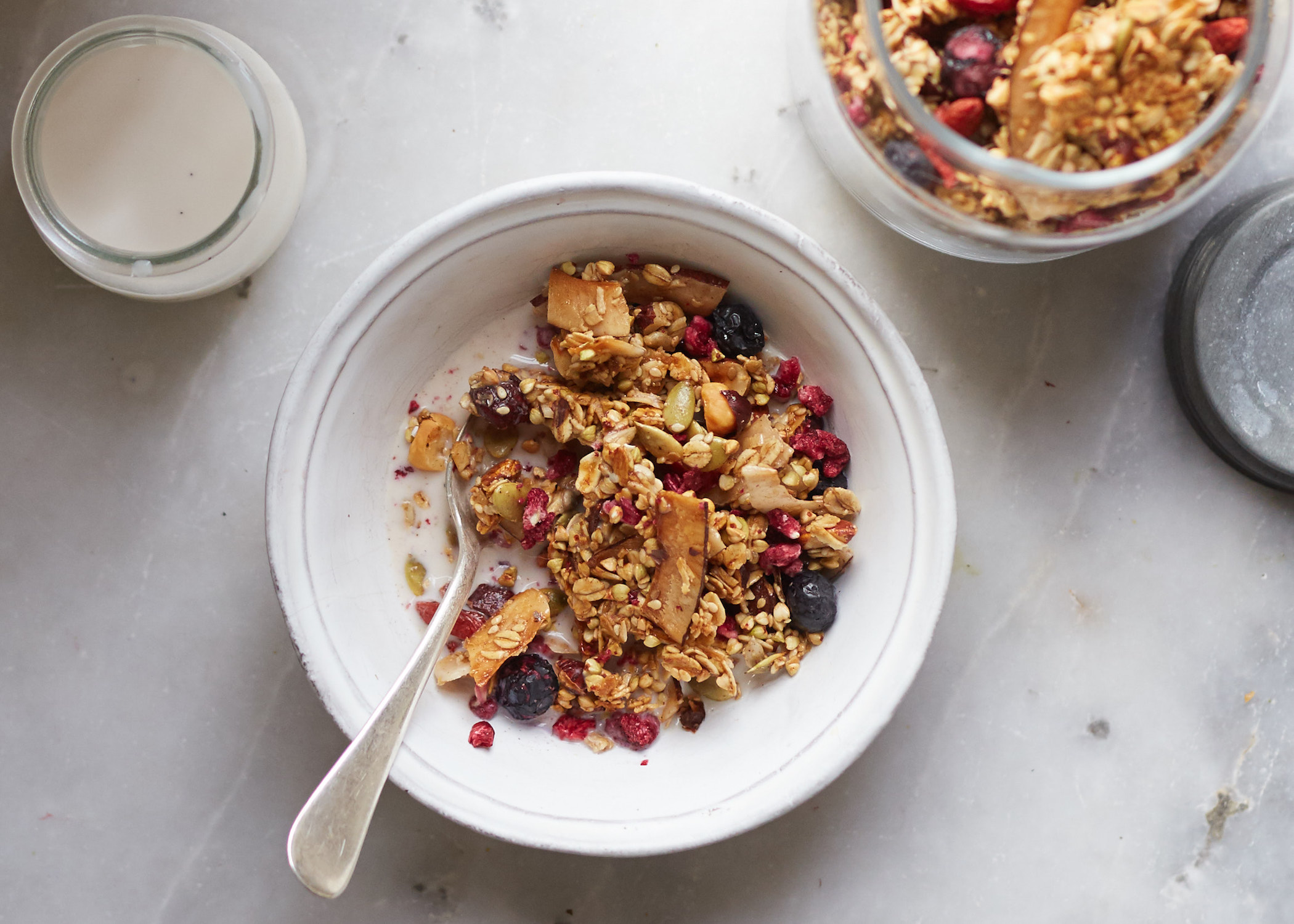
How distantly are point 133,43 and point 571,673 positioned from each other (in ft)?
2.69

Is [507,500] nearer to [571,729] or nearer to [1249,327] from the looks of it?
[571,729]

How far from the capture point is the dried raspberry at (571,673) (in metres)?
0.94

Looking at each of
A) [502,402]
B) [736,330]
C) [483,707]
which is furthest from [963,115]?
[483,707]

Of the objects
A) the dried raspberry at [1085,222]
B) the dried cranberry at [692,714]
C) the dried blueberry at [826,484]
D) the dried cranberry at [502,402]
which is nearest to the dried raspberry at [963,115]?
the dried raspberry at [1085,222]

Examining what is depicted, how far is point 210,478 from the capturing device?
104cm

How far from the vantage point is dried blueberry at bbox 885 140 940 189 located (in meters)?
0.76

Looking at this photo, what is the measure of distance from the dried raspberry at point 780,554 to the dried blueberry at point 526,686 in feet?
0.81

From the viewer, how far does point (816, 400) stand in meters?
0.94

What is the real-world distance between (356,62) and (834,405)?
658 millimetres

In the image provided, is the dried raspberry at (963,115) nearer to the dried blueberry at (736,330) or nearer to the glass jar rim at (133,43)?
the dried blueberry at (736,330)

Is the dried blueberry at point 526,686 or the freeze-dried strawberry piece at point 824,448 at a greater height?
the freeze-dried strawberry piece at point 824,448

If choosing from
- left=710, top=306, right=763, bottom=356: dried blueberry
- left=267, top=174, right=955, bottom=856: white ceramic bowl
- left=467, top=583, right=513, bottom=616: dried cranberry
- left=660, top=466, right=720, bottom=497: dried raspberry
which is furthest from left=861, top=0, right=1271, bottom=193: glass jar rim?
left=467, top=583, right=513, bottom=616: dried cranberry

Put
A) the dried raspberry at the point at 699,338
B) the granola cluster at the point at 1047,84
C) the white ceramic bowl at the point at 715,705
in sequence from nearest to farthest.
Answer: the granola cluster at the point at 1047,84 → the white ceramic bowl at the point at 715,705 → the dried raspberry at the point at 699,338

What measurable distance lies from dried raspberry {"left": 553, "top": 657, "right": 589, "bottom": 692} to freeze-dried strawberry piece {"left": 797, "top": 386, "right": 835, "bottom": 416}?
14.4 inches
